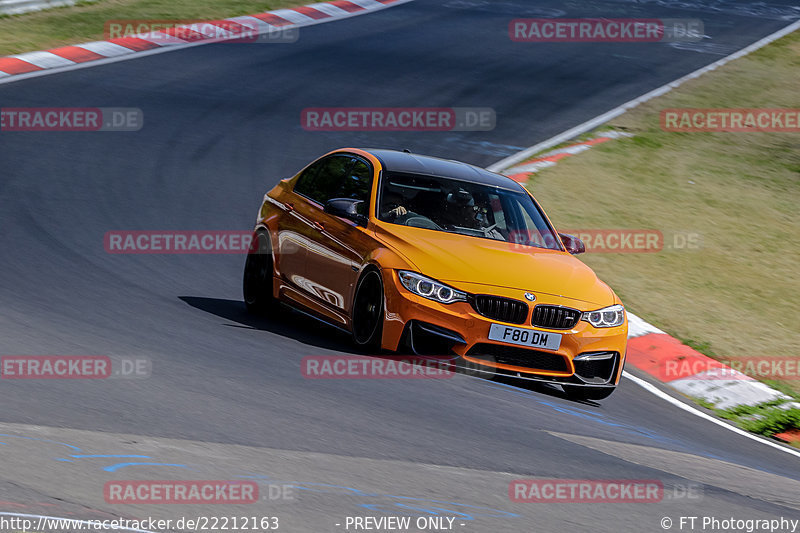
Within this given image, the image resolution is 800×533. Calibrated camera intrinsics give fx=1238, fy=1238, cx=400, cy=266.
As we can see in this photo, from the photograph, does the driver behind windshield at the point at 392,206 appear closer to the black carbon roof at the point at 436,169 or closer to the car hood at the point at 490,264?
the car hood at the point at 490,264

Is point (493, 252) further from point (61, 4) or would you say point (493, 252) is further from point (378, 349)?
point (61, 4)

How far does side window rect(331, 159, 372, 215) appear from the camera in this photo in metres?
9.80

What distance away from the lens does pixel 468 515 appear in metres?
5.57

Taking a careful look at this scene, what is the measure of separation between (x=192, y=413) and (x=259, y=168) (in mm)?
9116

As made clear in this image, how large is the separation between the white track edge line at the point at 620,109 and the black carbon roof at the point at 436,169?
18.8 feet

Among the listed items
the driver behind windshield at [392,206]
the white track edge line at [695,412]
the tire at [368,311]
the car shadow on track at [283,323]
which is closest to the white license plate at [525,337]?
the tire at [368,311]

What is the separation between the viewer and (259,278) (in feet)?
35.1

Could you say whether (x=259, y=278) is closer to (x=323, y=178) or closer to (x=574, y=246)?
(x=323, y=178)

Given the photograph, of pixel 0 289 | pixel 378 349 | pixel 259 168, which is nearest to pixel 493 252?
pixel 378 349

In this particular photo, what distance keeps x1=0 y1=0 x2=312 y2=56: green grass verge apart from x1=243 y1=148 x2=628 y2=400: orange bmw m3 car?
10522mm

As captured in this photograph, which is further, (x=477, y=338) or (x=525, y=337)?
(x=525, y=337)

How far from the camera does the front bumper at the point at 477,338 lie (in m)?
8.62

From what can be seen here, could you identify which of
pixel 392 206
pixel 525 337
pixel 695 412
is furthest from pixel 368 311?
pixel 695 412

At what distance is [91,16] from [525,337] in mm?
16231
